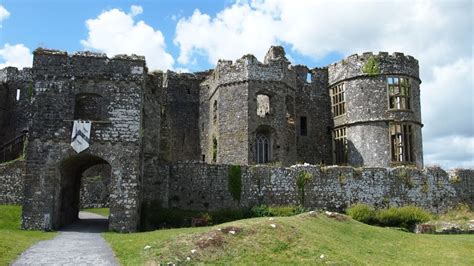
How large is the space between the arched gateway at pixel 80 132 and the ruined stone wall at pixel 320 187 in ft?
13.9

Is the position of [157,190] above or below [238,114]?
below

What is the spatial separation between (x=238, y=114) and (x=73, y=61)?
1521cm

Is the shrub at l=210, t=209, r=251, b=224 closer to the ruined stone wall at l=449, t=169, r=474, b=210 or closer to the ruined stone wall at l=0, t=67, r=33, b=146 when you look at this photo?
the ruined stone wall at l=449, t=169, r=474, b=210

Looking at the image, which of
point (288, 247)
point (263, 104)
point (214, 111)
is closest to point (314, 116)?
point (263, 104)

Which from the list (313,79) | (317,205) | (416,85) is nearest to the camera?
(317,205)

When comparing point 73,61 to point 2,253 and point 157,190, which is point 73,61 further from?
point 2,253

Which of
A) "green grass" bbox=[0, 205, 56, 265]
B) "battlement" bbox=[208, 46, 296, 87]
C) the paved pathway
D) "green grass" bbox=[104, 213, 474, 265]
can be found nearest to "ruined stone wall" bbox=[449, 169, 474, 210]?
"green grass" bbox=[104, 213, 474, 265]

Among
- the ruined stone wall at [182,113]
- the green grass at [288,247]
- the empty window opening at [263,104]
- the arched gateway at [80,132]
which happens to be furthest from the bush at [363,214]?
the ruined stone wall at [182,113]

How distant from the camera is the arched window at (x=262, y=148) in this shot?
37719 millimetres

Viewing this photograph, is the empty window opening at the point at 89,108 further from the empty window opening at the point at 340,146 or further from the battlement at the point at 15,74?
the empty window opening at the point at 340,146

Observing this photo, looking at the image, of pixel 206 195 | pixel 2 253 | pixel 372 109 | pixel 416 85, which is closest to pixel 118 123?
pixel 206 195

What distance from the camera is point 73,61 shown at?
25453 mm

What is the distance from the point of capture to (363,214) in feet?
98.6

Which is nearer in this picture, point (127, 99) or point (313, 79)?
point (127, 99)
